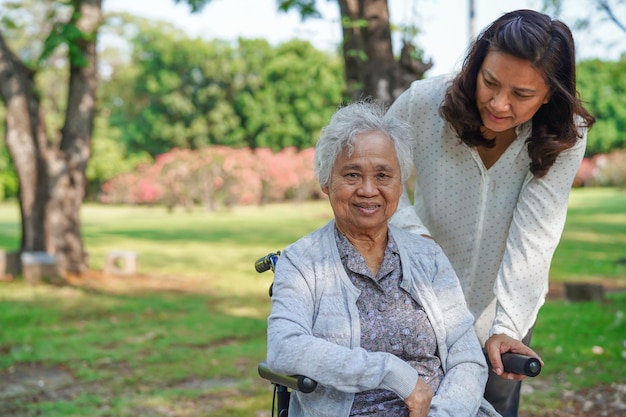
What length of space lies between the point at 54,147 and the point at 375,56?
18.9 ft

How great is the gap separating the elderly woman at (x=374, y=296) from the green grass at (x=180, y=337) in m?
2.59

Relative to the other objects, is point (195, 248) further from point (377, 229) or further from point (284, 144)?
point (284, 144)

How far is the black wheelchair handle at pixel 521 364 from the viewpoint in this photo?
85.9 inches

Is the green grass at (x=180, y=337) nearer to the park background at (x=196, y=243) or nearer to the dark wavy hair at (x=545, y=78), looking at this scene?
the park background at (x=196, y=243)

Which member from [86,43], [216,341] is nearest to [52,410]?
[216,341]

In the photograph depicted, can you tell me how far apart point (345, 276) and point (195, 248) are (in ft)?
41.0

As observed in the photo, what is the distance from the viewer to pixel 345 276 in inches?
89.8

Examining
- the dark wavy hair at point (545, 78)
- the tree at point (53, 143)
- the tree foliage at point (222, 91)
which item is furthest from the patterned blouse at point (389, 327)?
the tree foliage at point (222, 91)

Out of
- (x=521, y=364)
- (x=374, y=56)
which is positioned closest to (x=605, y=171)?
(x=374, y=56)

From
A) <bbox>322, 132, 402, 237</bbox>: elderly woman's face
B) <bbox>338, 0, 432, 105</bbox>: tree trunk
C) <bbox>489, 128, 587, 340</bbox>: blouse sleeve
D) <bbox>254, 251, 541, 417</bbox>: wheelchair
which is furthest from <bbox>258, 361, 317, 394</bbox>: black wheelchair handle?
<bbox>338, 0, 432, 105</bbox>: tree trunk

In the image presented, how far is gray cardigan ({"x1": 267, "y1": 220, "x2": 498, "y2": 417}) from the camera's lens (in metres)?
2.03

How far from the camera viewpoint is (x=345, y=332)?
218 cm

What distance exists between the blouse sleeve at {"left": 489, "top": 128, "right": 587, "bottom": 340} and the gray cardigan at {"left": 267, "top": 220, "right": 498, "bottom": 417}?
19 cm

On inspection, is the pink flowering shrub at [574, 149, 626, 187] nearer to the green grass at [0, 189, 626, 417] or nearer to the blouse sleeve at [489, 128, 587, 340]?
the green grass at [0, 189, 626, 417]
